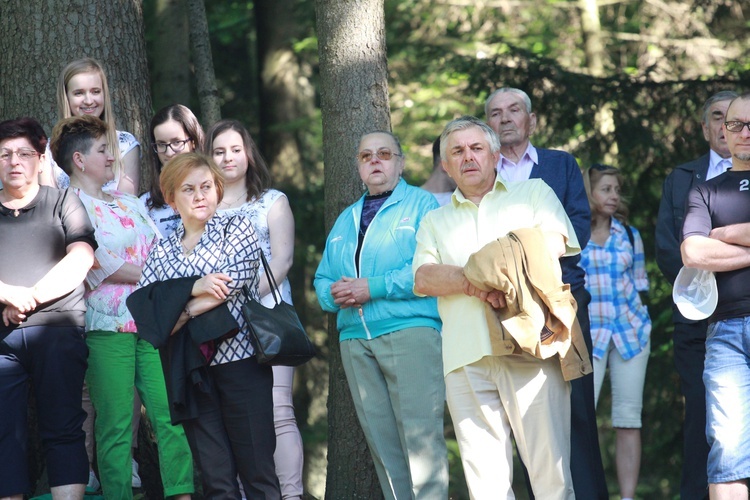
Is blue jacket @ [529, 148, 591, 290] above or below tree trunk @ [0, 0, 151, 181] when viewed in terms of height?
below

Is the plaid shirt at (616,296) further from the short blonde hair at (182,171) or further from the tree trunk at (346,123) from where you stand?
the short blonde hair at (182,171)

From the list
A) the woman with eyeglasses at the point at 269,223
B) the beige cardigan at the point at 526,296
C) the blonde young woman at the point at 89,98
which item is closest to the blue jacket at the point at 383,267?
the woman with eyeglasses at the point at 269,223

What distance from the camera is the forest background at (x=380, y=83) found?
6641mm

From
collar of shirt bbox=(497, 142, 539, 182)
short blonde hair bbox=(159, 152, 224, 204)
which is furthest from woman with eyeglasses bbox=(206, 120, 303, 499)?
collar of shirt bbox=(497, 142, 539, 182)

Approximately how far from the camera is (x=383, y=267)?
5.68 metres

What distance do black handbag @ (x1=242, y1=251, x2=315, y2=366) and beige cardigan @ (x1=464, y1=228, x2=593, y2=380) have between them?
Result: 89cm

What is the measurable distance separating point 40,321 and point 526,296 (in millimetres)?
2489

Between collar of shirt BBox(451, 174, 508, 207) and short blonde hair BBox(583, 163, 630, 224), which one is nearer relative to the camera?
collar of shirt BBox(451, 174, 508, 207)

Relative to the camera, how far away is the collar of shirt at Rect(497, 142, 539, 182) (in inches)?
235

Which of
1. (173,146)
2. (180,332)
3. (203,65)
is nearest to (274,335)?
(180,332)

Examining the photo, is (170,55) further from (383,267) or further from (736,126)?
(736,126)

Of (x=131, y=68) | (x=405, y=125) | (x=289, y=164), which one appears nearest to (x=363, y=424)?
(x=131, y=68)

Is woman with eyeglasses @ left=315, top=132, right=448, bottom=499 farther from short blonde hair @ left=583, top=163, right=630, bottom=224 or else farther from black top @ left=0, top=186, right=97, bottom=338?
short blonde hair @ left=583, top=163, right=630, bottom=224

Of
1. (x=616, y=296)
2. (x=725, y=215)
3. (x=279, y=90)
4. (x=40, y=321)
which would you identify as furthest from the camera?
(x=279, y=90)
